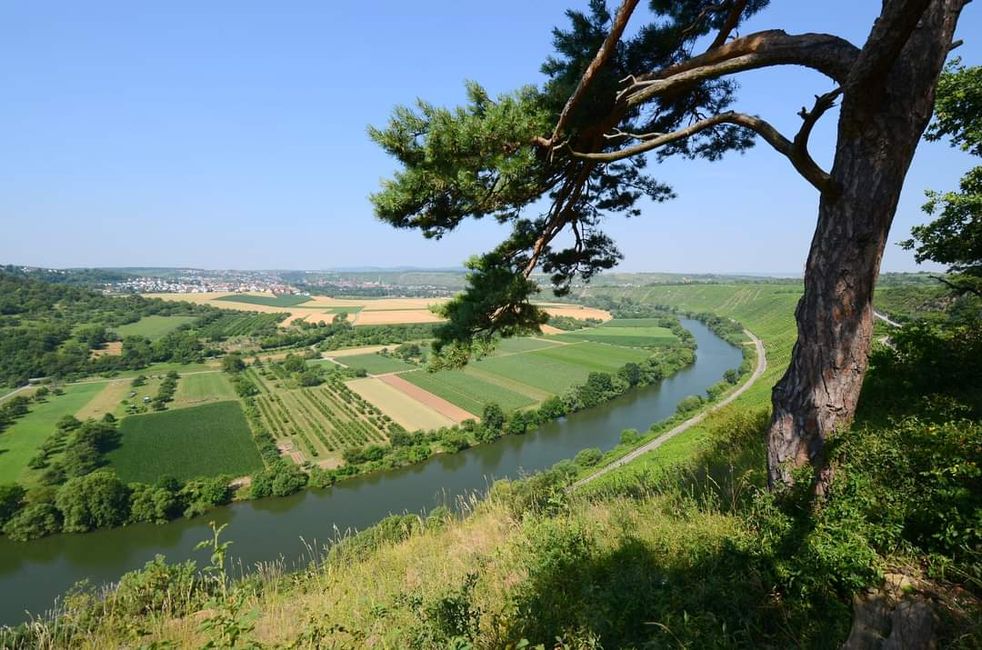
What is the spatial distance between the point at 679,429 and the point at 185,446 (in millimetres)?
35779

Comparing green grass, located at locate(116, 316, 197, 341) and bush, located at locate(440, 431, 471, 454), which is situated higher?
green grass, located at locate(116, 316, 197, 341)

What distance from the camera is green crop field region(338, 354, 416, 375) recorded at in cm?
5429

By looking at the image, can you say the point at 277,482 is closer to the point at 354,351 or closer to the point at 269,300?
the point at 354,351

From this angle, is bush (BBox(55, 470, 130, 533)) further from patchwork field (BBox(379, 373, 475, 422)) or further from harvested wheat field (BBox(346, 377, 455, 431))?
patchwork field (BBox(379, 373, 475, 422))

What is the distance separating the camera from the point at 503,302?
14.3 feet

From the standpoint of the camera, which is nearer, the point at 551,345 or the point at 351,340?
the point at 551,345

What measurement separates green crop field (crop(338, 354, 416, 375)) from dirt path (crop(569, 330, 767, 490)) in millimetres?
36076

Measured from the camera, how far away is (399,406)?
39.9 m

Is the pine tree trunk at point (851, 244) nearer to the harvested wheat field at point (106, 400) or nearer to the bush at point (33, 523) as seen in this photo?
the bush at point (33, 523)

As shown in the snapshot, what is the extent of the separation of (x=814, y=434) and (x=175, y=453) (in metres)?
39.2

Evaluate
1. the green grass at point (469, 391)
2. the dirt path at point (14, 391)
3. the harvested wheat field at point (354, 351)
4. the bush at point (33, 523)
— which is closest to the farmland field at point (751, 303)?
the green grass at point (469, 391)

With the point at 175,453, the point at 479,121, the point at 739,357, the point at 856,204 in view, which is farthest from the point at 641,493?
the point at 739,357

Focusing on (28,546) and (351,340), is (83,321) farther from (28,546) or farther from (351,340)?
(28,546)

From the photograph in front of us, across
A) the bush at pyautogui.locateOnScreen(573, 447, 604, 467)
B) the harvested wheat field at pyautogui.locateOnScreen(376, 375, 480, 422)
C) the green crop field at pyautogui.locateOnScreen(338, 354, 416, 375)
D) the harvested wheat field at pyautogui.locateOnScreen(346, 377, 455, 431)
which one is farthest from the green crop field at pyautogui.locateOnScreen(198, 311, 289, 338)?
the bush at pyautogui.locateOnScreen(573, 447, 604, 467)
